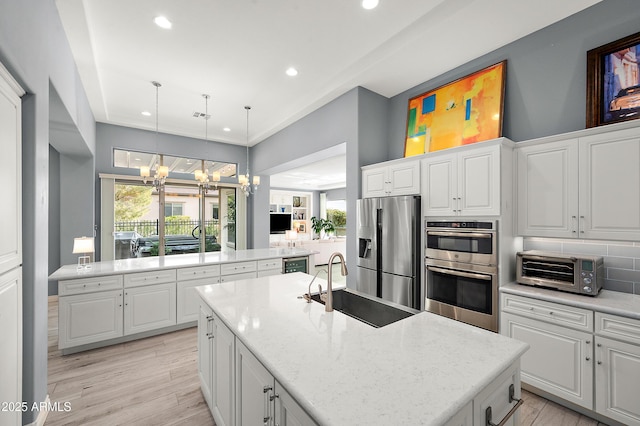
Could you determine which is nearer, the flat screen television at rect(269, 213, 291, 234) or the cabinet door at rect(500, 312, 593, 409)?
the cabinet door at rect(500, 312, 593, 409)

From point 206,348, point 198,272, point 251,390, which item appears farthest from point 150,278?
point 251,390

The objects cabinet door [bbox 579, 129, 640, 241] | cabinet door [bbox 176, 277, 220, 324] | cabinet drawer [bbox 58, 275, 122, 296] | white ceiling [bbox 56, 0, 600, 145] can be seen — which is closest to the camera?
cabinet door [bbox 579, 129, 640, 241]

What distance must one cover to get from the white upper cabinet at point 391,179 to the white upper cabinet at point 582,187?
957 mm

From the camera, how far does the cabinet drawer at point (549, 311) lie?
200 cm

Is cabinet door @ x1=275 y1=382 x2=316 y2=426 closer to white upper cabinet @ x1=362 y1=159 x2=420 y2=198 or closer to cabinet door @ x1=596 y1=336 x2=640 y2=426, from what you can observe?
cabinet door @ x1=596 y1=336 x2=640 y2=426

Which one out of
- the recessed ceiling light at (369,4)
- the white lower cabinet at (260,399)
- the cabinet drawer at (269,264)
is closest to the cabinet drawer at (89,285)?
the cabinet drawer at (269,264)

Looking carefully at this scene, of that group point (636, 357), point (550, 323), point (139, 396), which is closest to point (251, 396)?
point (139, 396)

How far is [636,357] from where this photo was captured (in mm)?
1800

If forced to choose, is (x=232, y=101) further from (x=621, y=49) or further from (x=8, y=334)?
(x=621, y=49)

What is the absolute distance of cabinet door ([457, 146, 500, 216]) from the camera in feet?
7.98

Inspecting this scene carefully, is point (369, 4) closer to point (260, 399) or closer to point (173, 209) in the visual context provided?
point (260, 399)

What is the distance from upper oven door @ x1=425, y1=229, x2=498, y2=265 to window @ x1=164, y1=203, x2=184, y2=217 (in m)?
5.11

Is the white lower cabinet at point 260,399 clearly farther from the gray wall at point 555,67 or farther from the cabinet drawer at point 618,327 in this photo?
the gray wall at point 555,67

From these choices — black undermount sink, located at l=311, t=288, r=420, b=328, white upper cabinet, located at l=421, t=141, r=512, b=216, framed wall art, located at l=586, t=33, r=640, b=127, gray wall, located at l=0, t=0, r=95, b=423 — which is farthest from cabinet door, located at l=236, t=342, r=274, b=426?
framed wall art, located at l=586, t=33, r=640, b=127
